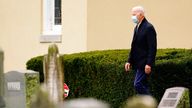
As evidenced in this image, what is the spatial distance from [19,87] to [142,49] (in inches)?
87.3

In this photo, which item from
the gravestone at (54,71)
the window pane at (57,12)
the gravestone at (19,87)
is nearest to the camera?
the gravestone at (54,71)

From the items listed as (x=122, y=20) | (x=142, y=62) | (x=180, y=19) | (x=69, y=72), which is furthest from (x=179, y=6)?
(x=142, y=62)

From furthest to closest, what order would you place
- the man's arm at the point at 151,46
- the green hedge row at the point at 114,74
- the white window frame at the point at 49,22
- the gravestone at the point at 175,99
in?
the white window frame at the point at 49,22, the green hedge row at the point at 114,74, the man's arm at the point at 151,46, the gravestone at the point at 175,99

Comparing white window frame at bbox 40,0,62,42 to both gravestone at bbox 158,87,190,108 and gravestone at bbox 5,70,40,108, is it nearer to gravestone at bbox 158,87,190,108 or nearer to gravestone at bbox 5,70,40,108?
gravestone at bbox 158,87,190,108

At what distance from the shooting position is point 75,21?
18.4 meters

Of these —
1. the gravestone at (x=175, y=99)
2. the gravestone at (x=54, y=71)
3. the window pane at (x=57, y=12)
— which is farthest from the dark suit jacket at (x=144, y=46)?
the window pane at (x=57, y=12)

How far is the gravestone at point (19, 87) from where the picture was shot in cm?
953

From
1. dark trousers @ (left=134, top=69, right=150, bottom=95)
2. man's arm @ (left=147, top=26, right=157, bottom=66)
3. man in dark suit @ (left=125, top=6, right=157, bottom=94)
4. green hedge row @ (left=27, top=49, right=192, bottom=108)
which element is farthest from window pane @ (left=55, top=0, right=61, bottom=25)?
man's arm @ (left=147, top=26, right=157, bottom=66)

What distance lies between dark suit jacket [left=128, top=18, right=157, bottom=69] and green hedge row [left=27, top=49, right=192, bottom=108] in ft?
3.70

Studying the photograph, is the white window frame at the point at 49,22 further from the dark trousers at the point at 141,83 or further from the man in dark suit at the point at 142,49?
the dark trousers at the point at 141,83

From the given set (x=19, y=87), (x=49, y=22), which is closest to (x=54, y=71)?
(x=19, y=87)

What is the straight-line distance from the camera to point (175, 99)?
1012 centimetres

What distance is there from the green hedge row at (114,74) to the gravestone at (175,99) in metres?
1.45

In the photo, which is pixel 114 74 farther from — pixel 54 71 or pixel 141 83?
pixel 54 71
